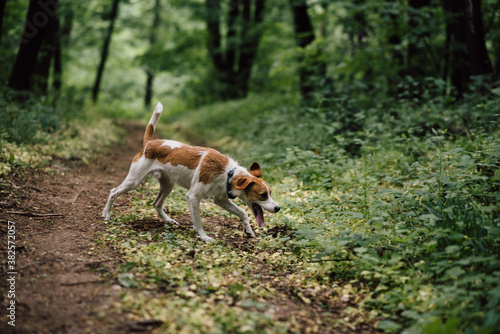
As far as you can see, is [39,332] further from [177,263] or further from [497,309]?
[497,309]

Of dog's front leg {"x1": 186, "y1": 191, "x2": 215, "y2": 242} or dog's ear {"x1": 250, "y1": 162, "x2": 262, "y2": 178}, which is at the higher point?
dog's ear {"x1": 250, "y1": 162, "x2": 262, "y2": 178}

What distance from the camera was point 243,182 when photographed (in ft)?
14.9

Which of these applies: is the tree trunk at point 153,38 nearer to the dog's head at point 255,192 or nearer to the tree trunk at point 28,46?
the tree trunk at point 28,46

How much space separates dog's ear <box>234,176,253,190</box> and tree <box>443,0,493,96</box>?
7.57m

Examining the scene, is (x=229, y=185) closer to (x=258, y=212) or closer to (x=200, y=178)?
(x=200, y=178)

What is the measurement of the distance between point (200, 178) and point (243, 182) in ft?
2.09

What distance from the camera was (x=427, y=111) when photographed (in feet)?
26.4

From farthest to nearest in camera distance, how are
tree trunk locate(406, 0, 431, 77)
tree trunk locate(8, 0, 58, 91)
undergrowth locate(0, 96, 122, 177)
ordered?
1. tree trunk locate(8, 0, 58, 91)
2. tree trunk locate(406, 0, 431, 77)
3. undergrowth locate(0, 96, 122, 177)

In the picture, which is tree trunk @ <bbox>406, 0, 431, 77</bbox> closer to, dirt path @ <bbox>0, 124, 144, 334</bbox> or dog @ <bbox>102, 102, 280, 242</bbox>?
dog @ <bbox>102, 102, 280, 242</bbox>

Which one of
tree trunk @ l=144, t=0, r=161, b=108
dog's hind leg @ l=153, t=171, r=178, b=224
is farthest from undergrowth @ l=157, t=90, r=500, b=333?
tree trunk @ l=144, t=0, r=161, b=108

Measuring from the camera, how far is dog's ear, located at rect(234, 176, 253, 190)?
4486mm

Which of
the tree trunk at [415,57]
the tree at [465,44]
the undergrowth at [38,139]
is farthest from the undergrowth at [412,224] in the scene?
the undergrowth at [38,139]

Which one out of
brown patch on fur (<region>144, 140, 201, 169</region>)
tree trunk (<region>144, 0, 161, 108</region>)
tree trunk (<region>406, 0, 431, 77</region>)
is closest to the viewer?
brown patch on fur (<region>144, 140, 201, 169</region>)

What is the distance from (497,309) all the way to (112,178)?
24.1ft
